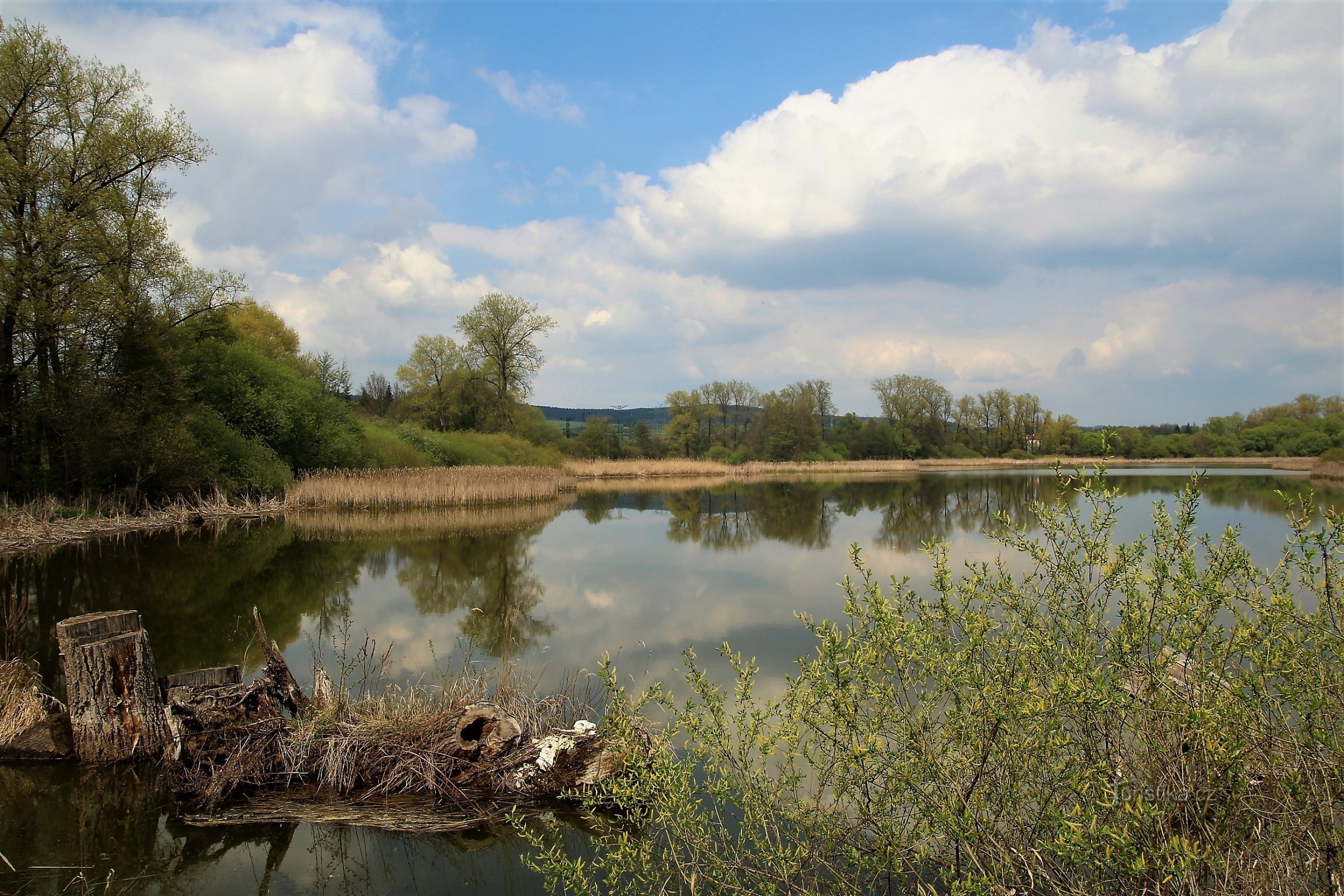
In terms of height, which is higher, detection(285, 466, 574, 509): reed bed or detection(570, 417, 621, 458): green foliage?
detection(570, 417, 621, 458): green foliage

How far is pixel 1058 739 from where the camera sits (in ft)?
7.52

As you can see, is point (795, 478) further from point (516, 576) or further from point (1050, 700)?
point (1050, 700)


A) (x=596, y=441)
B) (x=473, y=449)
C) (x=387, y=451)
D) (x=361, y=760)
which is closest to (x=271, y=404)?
(x=387, y=451)

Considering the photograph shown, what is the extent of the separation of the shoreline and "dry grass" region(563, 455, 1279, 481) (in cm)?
7

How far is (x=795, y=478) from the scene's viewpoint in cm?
4509

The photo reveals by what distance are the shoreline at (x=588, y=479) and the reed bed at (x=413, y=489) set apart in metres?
0.13

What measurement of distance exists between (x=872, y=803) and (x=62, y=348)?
21807 mm

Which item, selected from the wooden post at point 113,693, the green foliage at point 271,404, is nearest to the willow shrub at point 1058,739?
the wooden post at point 113,693

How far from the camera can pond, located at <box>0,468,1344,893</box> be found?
→ 3885mm

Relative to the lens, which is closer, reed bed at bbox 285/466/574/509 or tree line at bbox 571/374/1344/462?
reed bed at bbox 285/466/574/509

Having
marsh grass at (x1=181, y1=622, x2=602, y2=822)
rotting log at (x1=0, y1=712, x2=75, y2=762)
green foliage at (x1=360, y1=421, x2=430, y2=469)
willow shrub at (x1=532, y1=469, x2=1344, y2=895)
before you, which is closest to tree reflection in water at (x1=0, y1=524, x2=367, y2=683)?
rotting log at (x1=0, y1=712, x2=75, y2=762)

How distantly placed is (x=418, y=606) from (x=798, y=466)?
46.1m

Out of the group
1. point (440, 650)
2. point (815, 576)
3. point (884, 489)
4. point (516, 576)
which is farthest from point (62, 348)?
point (884, 489)

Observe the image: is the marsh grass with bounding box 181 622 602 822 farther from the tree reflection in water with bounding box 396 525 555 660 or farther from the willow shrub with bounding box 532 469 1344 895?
the tree reflection in water with bounding box 396 525 555 660
